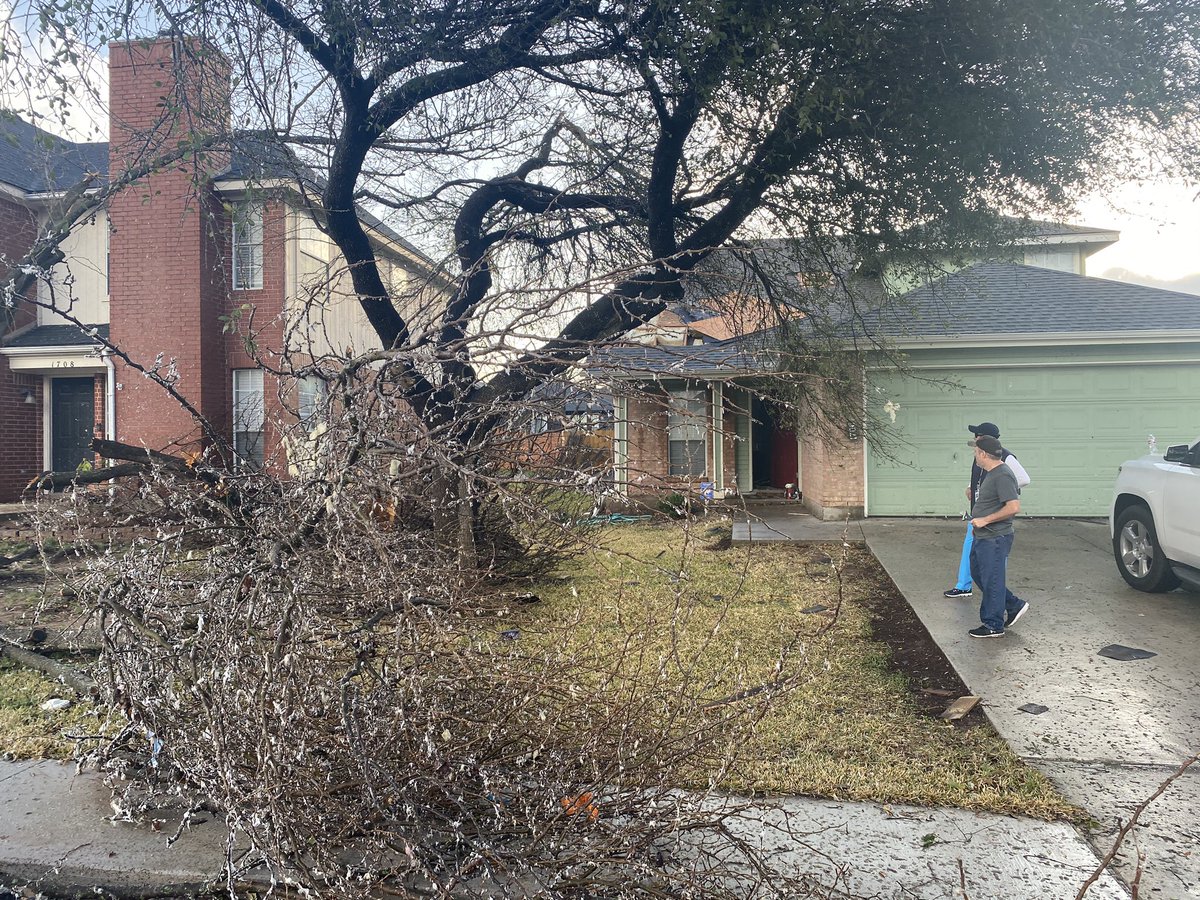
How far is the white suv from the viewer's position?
6824mm

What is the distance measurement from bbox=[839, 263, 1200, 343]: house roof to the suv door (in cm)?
441

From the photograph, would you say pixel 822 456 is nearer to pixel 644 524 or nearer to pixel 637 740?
pixel 644 524

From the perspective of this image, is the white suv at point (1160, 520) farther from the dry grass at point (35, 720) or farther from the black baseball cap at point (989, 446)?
the dry grass at point (35, 720)

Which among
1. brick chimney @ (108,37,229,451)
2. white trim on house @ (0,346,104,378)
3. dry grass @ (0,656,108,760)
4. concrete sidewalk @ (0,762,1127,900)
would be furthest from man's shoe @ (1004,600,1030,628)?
white trim on house @ (0,346,104,378)

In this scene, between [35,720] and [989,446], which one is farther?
[989,446]

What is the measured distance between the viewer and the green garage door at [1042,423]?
39.2 feet

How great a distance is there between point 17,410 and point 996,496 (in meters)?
16.7

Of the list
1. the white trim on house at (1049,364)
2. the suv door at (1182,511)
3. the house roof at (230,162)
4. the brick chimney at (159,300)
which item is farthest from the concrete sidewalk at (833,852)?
the brick chimney at (159,300)

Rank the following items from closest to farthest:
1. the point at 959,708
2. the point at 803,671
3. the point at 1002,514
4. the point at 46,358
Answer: the point at 803,671 → the point at 959,708 → the point at 1002,514 → the point at 46,358

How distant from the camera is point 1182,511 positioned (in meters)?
6.91

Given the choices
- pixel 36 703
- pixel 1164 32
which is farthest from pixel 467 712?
pixel 1164 32

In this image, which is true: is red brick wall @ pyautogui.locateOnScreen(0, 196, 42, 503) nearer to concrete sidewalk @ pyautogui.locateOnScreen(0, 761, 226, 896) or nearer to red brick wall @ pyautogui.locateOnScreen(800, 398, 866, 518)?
concrete sidewalk @ pyautogui.locateOnScreen(0, 761, 226, 896)

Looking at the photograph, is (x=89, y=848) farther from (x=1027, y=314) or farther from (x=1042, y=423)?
(x=1027, y=314)

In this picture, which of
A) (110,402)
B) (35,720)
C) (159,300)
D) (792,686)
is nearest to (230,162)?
(159,300)
